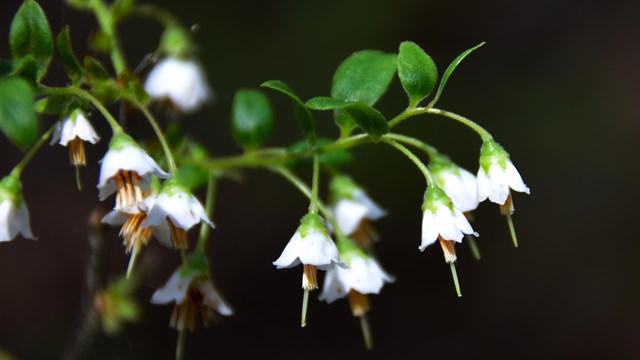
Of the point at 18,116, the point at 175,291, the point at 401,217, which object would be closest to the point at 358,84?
the point at 175,291

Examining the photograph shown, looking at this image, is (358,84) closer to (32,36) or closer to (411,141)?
(411,141)

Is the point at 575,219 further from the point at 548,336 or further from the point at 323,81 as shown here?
the point at 323,81

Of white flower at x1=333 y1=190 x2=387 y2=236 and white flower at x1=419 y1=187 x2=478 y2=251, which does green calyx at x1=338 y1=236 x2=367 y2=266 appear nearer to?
white flower at x1=333 y1=190 x2=387 y2=236

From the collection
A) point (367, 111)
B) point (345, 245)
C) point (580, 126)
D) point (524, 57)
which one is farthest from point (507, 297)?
point (367, 111)

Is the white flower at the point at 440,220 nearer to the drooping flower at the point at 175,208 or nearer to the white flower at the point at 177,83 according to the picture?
the drooping flower at the point at 175,208

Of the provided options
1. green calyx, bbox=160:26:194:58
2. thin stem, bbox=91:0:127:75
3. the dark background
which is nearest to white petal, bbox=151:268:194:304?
thin stem, bbox=91:0:127:75

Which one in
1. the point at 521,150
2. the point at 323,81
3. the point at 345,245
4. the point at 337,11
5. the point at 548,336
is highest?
the point at 337,11
